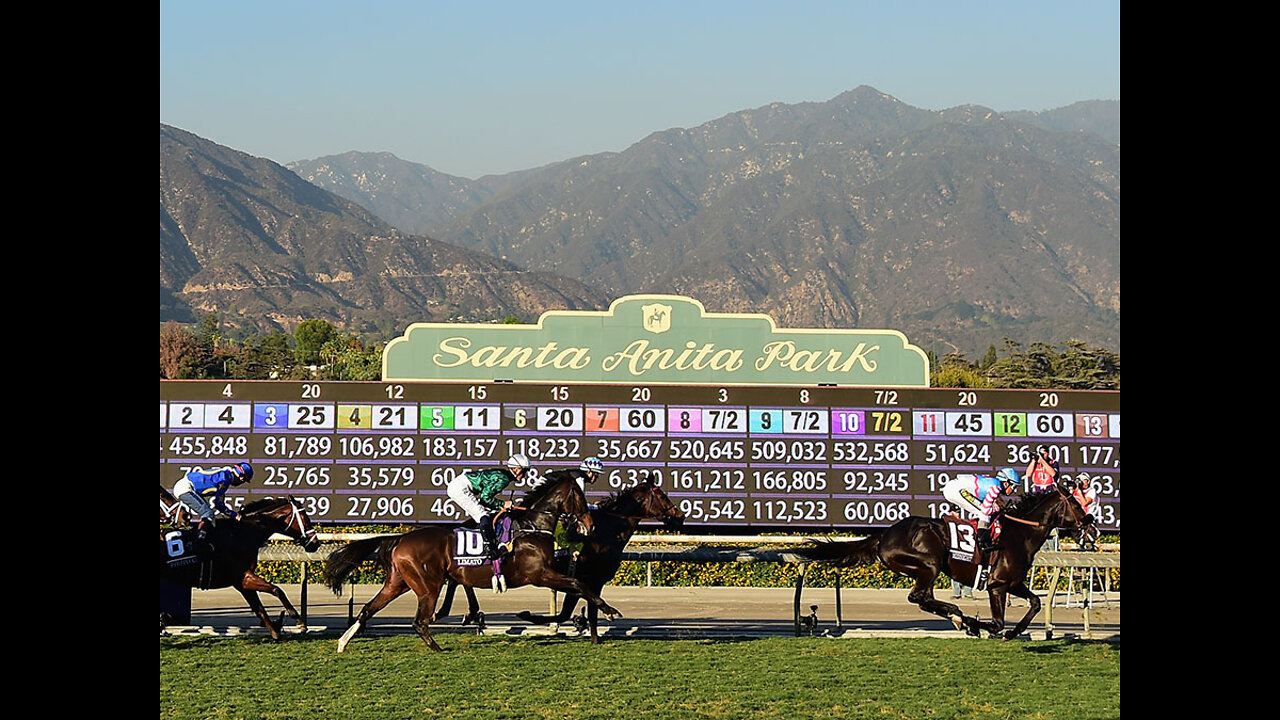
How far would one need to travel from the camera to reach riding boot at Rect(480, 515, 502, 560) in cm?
1162

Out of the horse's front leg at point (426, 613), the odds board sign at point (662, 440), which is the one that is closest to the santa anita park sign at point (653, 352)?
the odds board sign at point (662, 440)

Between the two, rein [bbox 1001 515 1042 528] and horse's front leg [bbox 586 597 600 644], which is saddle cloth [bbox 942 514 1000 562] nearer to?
rein [bbox 1001 515 1042 528]

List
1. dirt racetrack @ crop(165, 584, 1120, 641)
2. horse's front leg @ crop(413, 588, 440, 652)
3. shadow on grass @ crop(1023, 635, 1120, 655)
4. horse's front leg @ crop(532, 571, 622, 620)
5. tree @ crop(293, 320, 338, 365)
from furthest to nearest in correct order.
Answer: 1. tree @ crop(293, 320, 338, 365)
2. dirt racetrack @ crop(165, 584, 1120, 641)
3. shadow on grass @ crop(1023, 635, 1120, 655)
4. horse's front leg @ crop(532, 571, 622, 620)
5. horse's front leg @ crop(413, 588, 440, 652)

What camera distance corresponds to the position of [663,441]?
17.1 m

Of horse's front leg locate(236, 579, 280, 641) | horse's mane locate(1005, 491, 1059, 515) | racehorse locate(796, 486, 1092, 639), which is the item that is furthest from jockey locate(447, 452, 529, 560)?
horse's mane locate(1005, 491, 1059, 515)

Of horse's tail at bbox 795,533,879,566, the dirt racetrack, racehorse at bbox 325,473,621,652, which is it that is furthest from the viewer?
the dirt racetrack

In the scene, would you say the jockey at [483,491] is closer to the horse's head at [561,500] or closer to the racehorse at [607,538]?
the horse's head at [561,500]

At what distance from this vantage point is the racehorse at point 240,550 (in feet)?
37.3

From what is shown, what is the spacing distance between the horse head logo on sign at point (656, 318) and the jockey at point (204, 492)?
26.8 feet

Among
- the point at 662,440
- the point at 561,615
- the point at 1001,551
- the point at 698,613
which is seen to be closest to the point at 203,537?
the point at 561,615

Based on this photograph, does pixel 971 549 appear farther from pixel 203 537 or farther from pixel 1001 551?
pixel 203 537

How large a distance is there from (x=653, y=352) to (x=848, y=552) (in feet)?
22.0
